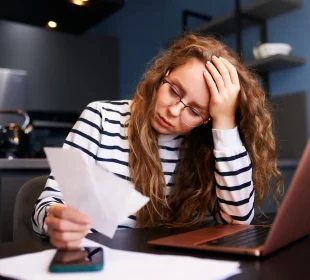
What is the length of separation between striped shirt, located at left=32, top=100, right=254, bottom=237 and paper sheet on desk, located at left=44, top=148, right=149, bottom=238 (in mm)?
361

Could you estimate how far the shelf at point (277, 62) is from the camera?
7.61ft

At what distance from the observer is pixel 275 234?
22.4 inches

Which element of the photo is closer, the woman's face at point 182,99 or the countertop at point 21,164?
the woman's face at point 182,99

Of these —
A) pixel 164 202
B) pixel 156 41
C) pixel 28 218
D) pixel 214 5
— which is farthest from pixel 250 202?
pixel 156 41

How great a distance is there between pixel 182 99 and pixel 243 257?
517 millimetres

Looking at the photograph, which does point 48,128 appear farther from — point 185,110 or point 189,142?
point 185,110

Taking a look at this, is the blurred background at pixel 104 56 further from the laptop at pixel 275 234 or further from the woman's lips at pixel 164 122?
the laptop at pixel 275 234

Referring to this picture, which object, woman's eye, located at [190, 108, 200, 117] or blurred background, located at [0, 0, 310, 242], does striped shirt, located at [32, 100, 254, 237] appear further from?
blurred background, located at [0, 0, 310, 242]

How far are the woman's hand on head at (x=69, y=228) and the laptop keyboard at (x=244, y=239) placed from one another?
193 mm

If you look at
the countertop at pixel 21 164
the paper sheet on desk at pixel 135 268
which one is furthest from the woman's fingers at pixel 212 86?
the countertop at pixel 21 164

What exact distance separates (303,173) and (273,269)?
5.1 inches

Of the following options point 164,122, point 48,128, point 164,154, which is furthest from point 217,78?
point 48,128

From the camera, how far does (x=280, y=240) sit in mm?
603

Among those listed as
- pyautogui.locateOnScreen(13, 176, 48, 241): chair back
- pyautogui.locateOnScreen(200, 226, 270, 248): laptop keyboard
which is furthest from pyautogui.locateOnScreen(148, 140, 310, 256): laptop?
pyautogui.locateOnScreen(13, 176, 48, 241): chair back
